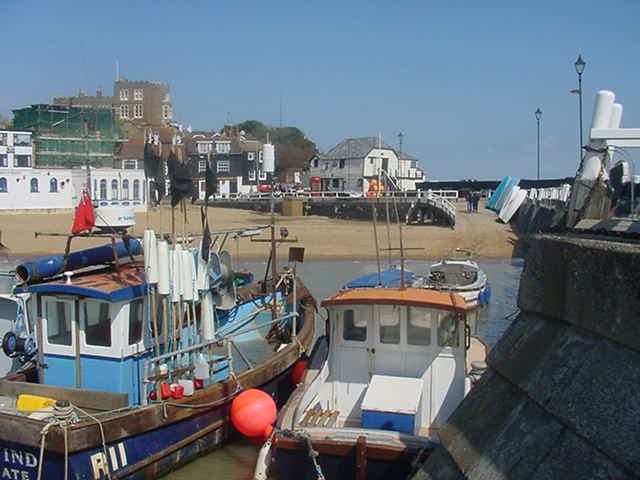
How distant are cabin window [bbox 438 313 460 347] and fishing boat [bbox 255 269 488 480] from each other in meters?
0.01

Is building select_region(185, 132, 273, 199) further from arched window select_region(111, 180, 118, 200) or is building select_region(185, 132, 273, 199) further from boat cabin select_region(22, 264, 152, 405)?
boat cabin select_region(22, 264, 152, 405)

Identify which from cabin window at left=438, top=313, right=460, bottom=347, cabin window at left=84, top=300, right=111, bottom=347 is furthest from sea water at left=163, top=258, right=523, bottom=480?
cabin window at left=84, top=300, right=111, bottom=347

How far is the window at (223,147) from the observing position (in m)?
87.8

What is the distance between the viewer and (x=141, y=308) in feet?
36.1

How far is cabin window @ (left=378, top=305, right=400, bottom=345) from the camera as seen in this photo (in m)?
10.5

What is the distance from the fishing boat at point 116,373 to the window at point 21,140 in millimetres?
56423

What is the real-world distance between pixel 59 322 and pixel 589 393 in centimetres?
914

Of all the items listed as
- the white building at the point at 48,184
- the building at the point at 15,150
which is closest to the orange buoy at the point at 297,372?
the white building at the point at 48,184

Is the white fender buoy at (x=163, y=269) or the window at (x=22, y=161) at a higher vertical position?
the window at (x=22, y=161)

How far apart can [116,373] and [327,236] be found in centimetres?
3788

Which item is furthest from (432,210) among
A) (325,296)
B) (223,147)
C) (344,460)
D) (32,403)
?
(344,460)

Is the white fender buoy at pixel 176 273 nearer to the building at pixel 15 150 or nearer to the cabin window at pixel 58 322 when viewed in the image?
the cabin window at pixel 58 322

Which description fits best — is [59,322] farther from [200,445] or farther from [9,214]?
[9,214]

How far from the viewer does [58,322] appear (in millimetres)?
10742
